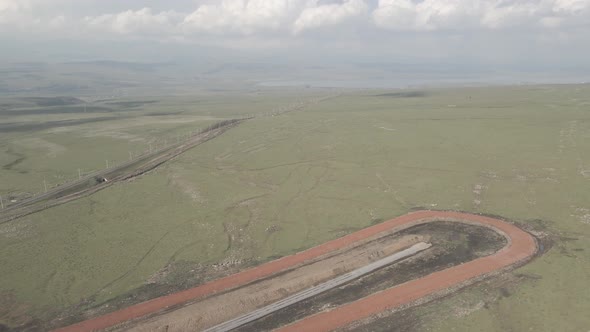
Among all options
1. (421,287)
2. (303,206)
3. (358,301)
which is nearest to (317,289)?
(358,301)

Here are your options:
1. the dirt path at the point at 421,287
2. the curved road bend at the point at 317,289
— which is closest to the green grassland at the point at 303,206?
the dirt path at the point at 421,287

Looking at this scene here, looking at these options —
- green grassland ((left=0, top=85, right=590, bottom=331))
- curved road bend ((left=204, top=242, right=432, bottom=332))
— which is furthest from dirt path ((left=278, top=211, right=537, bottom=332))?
curved road bend ((left=204, top=242, right=432, bottom=332))

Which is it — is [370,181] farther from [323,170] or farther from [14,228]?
[14,228]

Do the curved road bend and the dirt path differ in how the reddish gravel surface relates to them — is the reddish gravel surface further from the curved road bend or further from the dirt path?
the curved road bend

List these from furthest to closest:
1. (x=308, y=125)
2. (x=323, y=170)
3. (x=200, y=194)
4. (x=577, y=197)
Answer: (x=308, y=125) → (x=323, y=170) → (x=200, y=194) → (x=577, y=197)

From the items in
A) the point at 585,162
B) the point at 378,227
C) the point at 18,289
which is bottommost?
the point at 18,289

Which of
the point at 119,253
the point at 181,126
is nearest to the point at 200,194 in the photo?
the point at 119,253

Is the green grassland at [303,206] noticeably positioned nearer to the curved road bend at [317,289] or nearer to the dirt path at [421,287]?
the dirt path at [421,287]
